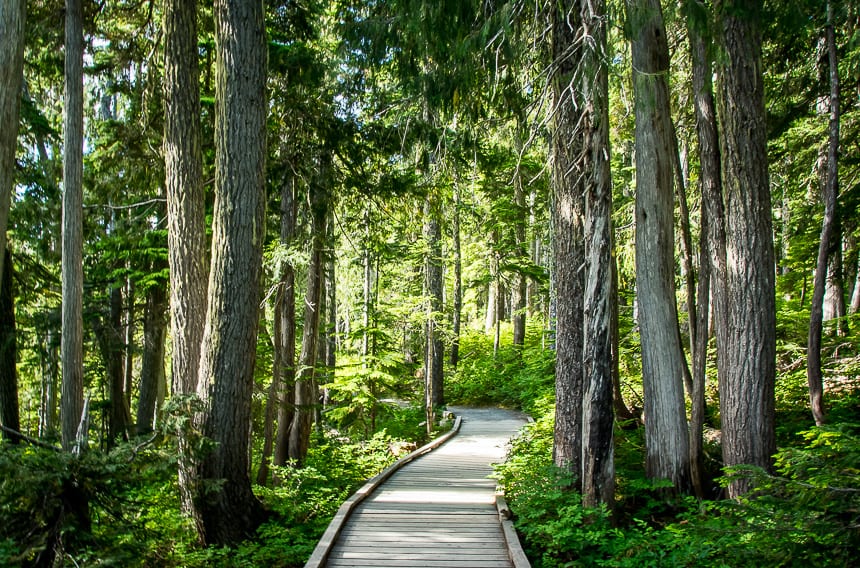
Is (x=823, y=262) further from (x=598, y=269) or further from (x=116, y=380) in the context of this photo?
(x=116, y=380)

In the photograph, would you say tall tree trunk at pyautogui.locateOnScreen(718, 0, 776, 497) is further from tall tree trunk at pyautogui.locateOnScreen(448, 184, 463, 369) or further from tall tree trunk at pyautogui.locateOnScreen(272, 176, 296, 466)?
tall tree trunk at pyautogui.locateOnScreen(448, 184, 463, 369)

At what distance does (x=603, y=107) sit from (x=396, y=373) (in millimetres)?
10434

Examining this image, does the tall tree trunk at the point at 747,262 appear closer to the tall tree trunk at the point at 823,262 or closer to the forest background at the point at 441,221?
the forest background at the point at 441,221

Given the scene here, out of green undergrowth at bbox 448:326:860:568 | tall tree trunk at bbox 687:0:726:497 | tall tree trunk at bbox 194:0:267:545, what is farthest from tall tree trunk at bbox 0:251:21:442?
tall tree trunk at bbox 687:0:726:497

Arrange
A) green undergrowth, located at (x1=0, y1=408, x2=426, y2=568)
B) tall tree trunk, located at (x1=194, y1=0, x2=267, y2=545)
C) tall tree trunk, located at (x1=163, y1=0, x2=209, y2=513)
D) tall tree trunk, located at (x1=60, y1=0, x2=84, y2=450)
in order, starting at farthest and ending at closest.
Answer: tall tree trunk, located at (x1=163, y1=0, x2=209, y2=513)
tall tree trunk, located at (x1=60, y1=0, x2=84, y2=450)
tall tree trunk, located at (x1=194, y1=0, x2=267, y2=545)
green undergrowth, located at (x1=0, y1=408, x2=426, y2=568)

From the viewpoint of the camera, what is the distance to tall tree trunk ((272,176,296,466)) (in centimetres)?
1044

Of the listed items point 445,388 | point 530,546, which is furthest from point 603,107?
point 445,388

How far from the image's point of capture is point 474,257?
2627 centimetres

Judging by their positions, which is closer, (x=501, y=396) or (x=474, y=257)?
(x=501, y=396)

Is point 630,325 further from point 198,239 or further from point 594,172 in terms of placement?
point 198,239

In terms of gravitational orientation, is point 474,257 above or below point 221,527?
above

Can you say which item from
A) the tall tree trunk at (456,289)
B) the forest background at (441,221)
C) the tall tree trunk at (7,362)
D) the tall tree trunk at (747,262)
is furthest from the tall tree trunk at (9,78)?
the tall tree trunk at (456,289)

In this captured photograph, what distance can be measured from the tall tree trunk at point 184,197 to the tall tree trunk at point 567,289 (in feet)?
16.2

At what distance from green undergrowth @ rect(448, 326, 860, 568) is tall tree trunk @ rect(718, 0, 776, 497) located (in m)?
0.47
